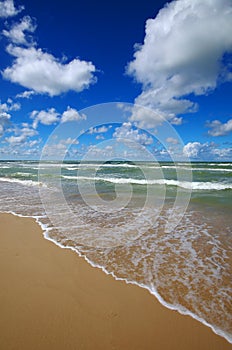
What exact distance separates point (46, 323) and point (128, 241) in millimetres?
3000

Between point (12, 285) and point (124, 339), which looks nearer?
point (124, 339)

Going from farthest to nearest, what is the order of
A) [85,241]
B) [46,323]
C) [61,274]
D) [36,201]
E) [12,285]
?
[36,201], [85,241], [61,274], [12,285], [46,323]

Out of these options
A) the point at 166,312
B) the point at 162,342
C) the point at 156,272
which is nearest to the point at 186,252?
the point at 156,272

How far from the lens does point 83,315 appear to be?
9.21ft

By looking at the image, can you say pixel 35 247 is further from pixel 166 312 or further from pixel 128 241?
pixel 166 312

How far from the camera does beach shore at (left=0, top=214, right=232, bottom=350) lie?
95.8 inches

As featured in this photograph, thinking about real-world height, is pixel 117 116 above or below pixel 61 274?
above

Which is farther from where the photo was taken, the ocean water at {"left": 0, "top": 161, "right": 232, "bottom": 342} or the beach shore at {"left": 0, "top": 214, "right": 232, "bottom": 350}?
the ocean water at {"left": 0, "top": 161, "right": 232, "bottom": 342}

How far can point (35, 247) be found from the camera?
494cm

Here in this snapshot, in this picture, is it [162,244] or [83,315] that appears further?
[162,244]

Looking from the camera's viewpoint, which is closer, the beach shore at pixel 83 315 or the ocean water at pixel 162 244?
the beach shore at pixel 83 315

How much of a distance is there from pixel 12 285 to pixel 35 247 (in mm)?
1558

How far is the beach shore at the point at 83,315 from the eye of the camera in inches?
95.8

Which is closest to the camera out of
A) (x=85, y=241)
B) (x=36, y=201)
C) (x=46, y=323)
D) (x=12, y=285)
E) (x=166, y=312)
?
(x=46, y=323)
